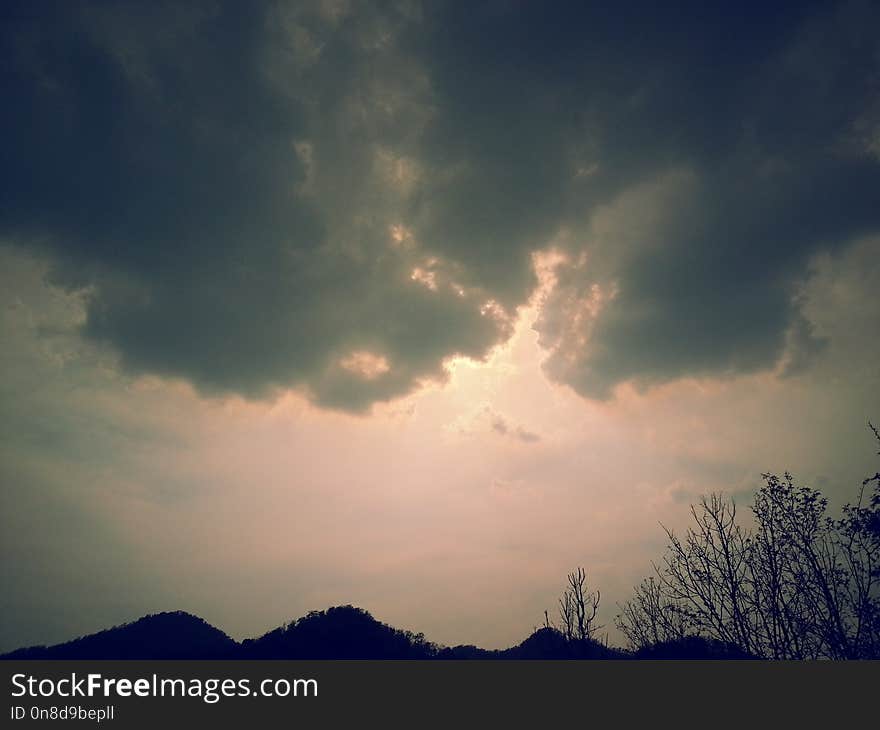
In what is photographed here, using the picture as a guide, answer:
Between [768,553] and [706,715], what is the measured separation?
681 centimetres

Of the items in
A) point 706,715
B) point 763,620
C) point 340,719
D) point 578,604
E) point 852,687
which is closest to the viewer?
point 852,687

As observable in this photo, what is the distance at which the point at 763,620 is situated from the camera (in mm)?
13883

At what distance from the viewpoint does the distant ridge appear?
1795 inches

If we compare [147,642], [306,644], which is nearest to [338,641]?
[306,644]

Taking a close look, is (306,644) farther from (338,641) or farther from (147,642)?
(147,642)

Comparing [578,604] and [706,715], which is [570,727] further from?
[578,604]

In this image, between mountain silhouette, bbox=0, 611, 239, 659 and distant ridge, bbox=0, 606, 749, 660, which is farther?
mountain silhouette, bbox=0, 611, 239, 659

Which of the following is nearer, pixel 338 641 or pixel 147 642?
pixel 338 641

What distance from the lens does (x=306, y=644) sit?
46438mm

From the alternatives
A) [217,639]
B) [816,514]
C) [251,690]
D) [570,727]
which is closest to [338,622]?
[217,639]

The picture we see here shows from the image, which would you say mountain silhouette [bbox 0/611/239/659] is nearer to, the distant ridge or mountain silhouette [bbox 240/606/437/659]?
the distant ridge

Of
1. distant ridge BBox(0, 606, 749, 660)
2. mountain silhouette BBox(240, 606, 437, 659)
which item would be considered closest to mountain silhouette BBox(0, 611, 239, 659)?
distant ridge BBox(0, 606, 749, 660)

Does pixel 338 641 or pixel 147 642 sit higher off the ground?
pixel 338 641

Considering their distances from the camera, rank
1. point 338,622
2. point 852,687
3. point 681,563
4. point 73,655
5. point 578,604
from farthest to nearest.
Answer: point 73,655
point 338,622
point 578,604
point 681,563
point 852,687
